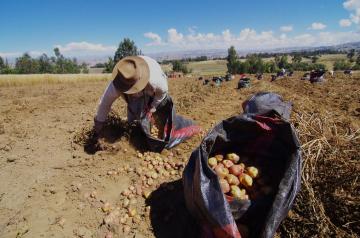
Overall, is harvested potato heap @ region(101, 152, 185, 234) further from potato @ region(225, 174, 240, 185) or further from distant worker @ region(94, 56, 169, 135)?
potato @ region(225, 174, 240, 185)

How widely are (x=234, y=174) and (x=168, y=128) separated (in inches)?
60.2

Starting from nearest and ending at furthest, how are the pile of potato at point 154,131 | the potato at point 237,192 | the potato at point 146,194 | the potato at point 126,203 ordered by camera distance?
the potato at point 237,192, the potato at point 126,203, the potato at point 146,194, the pile of potato at point 154,131

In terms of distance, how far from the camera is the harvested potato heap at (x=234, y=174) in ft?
7.05

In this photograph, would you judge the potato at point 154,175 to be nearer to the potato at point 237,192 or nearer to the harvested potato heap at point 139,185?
the harvested potato heap at point 139,185

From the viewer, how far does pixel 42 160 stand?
3750mm

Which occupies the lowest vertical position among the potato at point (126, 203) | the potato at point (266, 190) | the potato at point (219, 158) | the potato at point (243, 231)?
the potato at point (126, 203)

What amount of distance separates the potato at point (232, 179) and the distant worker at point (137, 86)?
4.71 ft

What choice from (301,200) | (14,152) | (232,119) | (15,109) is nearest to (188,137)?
(232,119)

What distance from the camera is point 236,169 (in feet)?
7.64

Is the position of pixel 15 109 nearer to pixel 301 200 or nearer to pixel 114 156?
pixel 114 156

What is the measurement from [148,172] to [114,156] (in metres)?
0.68

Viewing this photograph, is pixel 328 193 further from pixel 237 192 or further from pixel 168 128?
pixel 168 128

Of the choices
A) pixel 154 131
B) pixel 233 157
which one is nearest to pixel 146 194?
pixel 233 157

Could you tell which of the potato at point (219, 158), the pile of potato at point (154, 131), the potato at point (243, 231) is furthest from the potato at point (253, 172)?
the pile of potato at point (154, 131)
